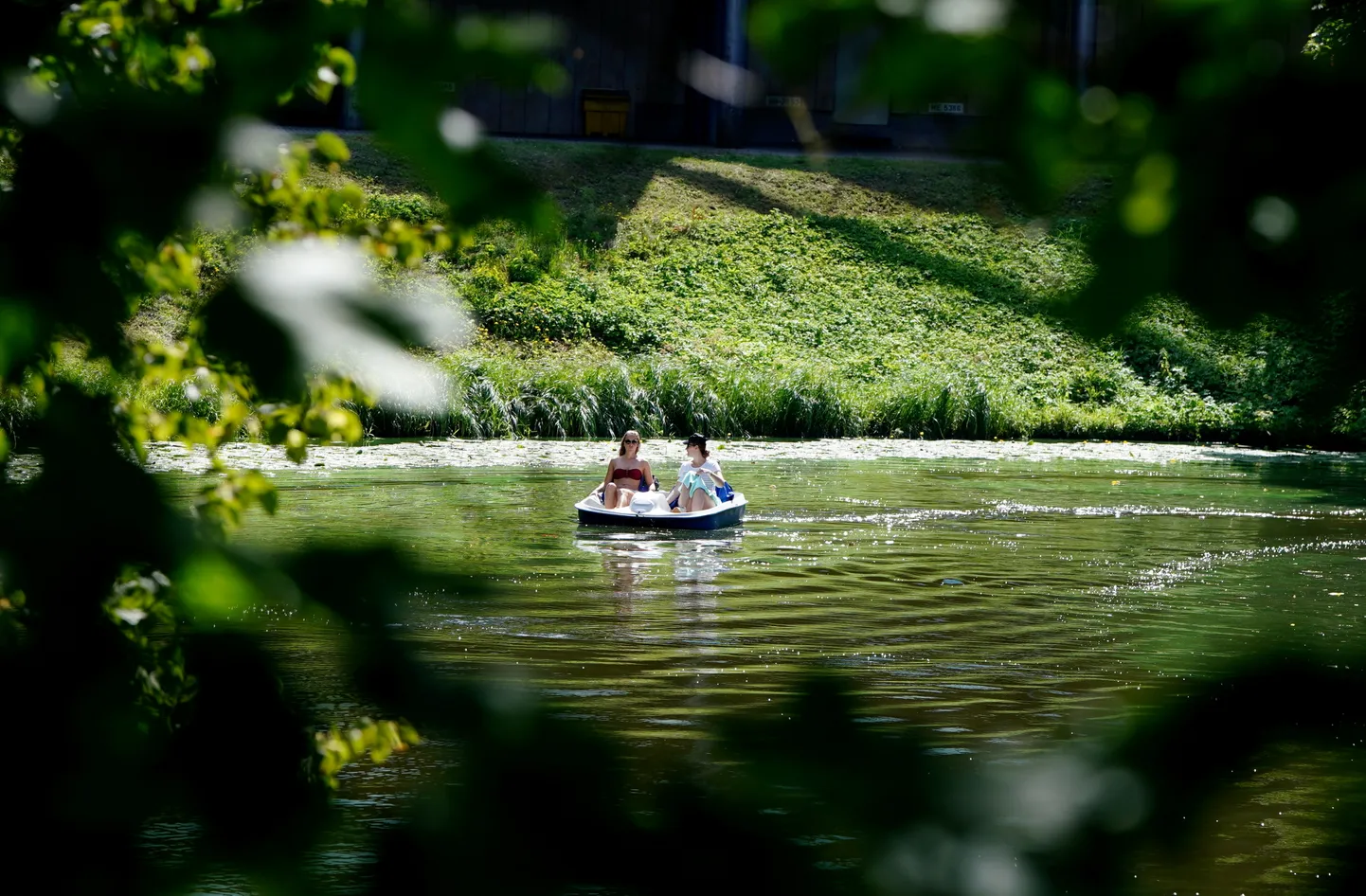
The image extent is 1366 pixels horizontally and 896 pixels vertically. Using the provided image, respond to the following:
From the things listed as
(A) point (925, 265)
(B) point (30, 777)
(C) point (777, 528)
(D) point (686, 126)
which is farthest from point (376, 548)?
(D) point (686, 126)

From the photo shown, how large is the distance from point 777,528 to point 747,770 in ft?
48.8

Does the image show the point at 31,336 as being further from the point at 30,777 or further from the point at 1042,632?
the point at 1042,632

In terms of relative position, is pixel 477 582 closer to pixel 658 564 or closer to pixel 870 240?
pixel 658 564

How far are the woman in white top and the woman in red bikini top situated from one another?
1.25 feet

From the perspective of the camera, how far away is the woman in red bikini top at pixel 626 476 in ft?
51.3

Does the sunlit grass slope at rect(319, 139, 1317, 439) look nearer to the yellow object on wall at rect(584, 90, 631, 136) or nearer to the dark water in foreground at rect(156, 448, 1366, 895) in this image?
the yellow object on wall at rect(584, 90, 631, 136)

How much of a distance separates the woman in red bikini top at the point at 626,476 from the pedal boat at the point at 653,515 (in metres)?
0.29

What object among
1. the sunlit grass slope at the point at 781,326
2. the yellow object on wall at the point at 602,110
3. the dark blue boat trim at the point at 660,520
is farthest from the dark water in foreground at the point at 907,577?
the yellow object on wall at the point at 602,110

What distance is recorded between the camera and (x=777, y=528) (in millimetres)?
15406

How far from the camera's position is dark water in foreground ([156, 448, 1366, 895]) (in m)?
8.83

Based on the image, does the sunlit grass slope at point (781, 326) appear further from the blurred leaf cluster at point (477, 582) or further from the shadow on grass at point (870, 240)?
the blurred leaf cluster at point (477, 582)

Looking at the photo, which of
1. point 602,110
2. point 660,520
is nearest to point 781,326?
point 602,110

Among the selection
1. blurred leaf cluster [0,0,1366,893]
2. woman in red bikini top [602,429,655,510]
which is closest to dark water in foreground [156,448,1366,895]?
woman in red bikini top [602,429,655,510]

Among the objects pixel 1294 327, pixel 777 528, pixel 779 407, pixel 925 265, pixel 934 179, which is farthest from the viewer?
pixel 934 179
